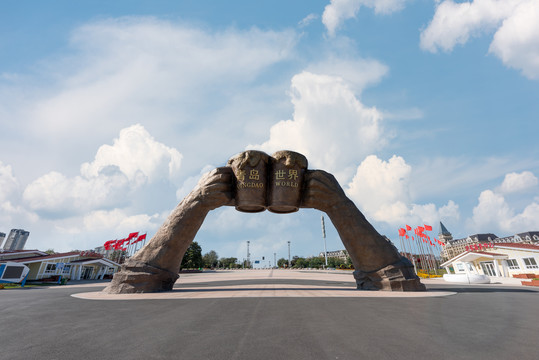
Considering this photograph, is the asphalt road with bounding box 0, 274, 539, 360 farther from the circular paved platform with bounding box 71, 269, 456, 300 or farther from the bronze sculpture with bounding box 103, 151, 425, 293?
the bronze sculpture with bounding box 103, 151, 425, 293

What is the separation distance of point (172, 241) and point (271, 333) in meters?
11.6

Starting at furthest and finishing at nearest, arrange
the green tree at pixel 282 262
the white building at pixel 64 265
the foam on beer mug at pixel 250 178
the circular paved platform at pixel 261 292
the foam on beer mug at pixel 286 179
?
the green tree at pixel 282 262
the white building at pixel 64 265
the foam on beer mug at pixel 286 179
the foam on beer mug at pixel 250 178
the circular paved platform at pixel 261 292

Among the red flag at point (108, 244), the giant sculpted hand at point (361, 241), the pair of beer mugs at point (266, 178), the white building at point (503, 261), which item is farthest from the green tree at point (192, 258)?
the white building at point (503, 261)

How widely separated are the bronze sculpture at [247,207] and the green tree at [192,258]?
49628 mm

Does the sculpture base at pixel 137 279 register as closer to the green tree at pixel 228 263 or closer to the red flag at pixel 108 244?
the red flag at pixel 108 244

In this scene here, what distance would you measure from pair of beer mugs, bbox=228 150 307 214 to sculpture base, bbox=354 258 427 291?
683 centimetres

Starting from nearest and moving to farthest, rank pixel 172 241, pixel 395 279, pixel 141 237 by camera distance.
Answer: pixel 395 279 < pixel 172 241 < pixel 141 237

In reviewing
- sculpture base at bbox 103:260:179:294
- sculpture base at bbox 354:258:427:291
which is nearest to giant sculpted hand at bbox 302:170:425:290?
sculpture base at bbox 354:258:427:291

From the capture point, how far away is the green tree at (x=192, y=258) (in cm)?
6328

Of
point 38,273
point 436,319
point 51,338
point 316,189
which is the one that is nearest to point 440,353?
point 436,319

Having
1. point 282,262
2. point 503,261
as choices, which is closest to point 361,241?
point 503,261

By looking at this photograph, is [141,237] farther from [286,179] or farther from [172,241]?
[286,179]

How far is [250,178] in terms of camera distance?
17109 mm

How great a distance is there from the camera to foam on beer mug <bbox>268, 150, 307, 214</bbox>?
17.2 meters
